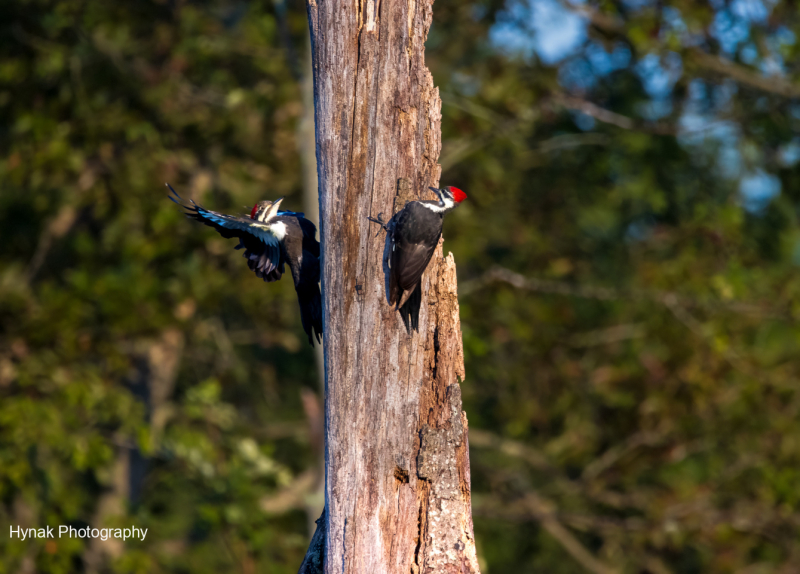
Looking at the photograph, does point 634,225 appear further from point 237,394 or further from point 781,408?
point 237,394

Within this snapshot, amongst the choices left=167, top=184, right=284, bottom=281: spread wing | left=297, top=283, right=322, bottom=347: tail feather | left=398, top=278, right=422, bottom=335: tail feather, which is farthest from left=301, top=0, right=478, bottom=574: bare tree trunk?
left=297, top=283, right=322, bottom=347: tail feather

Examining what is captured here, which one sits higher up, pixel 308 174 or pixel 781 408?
pixel 308 174

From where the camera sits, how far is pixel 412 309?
269 centimetres

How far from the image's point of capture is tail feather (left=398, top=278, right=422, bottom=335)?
2.67m

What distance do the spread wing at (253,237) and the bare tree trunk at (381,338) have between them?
1.67ft

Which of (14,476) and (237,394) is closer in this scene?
(14,476)

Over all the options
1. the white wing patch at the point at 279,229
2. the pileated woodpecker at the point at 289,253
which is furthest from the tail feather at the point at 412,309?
the white wing patch at the point at 279,229

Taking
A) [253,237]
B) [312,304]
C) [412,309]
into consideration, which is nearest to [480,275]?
[312,304]

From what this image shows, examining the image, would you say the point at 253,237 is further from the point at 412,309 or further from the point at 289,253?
the point at 412,309

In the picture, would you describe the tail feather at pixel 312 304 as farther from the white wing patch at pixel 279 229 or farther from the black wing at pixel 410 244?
the black wing at pixel 410 244

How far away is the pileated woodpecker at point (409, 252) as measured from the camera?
258 centimetres

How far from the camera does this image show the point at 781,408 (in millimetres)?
8555

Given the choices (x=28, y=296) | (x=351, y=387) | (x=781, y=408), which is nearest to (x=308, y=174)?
(x=28, y=296)

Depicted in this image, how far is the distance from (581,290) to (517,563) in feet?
18.4
